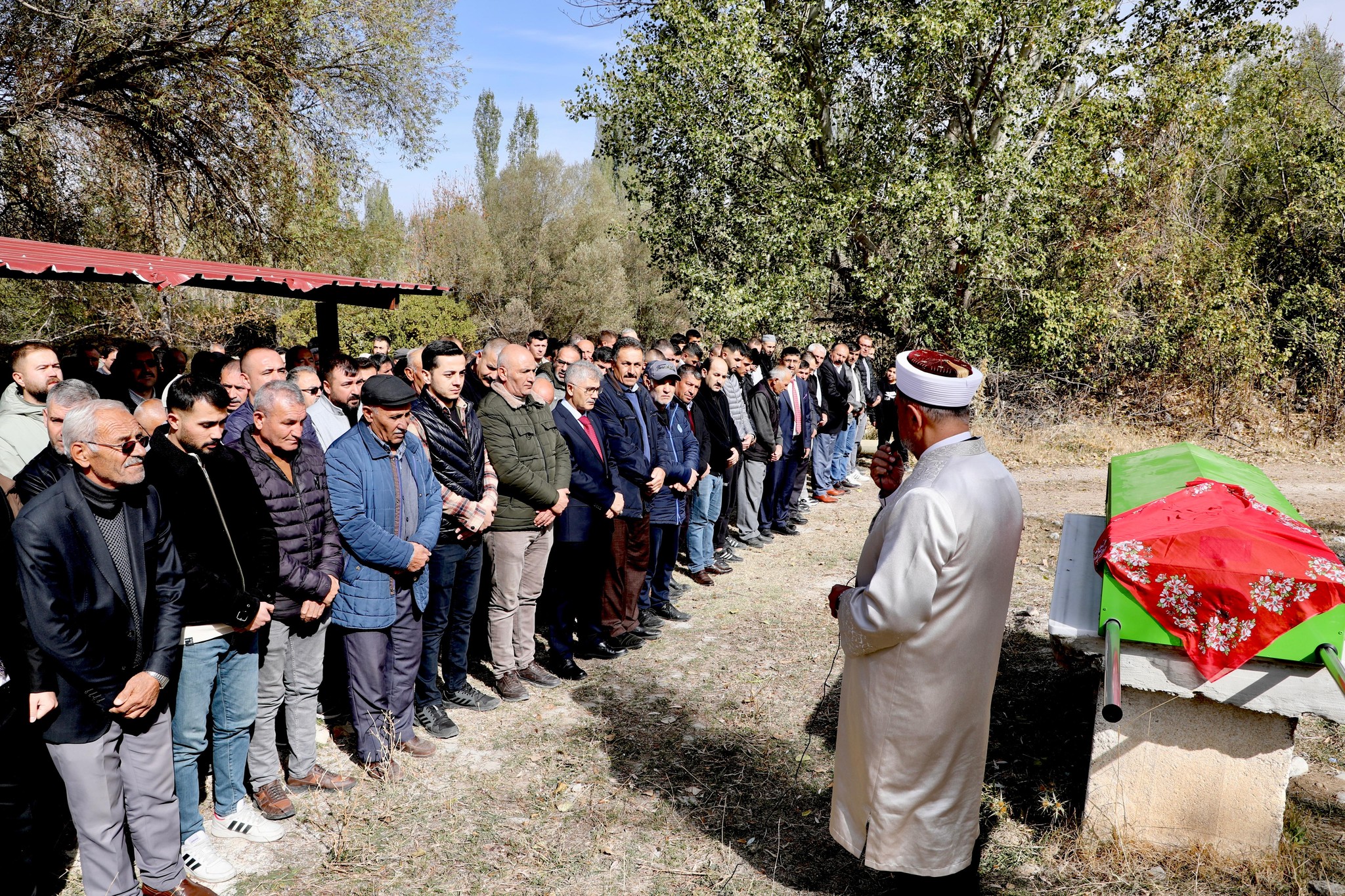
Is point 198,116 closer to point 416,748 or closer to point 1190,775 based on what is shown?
point 416,748

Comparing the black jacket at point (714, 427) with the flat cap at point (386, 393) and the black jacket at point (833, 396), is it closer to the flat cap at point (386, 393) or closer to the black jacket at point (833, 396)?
the black jacket at point (833, 396)

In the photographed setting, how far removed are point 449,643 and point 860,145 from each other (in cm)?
1182

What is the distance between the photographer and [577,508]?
5.79 meters

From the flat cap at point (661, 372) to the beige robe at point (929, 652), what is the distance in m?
4.09

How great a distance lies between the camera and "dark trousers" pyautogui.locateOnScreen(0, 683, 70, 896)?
336cm

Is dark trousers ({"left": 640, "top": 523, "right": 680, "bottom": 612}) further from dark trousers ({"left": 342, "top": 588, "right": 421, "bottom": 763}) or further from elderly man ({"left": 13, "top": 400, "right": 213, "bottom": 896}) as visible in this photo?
elderly man ({"left": 13, "top": 400, "right": 213, "bottom": 896})

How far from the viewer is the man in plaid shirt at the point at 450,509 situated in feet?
15.8

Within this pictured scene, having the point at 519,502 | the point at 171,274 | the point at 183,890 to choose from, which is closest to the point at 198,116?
the point at 171,274

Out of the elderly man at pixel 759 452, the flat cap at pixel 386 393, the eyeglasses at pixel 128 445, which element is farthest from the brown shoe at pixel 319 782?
the elderly man at pixel 759 452

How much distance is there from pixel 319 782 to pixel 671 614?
3.25m

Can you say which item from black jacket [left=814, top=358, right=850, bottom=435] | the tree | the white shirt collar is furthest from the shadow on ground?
the tree

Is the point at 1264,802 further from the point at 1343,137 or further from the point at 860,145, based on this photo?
the point at 1343,137

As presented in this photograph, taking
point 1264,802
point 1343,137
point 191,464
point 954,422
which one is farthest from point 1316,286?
point 191,464

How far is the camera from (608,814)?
4.20 meters
